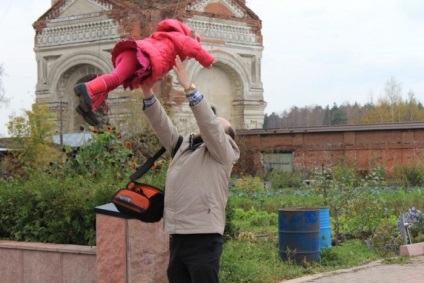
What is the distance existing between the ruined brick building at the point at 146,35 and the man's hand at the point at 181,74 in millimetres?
30915

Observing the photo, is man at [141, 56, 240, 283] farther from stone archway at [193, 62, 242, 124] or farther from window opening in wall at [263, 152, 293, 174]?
stone archway at [193, 62, 242, 124]

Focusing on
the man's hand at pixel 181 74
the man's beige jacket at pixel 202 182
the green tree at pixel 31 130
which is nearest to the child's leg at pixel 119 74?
the man's hand at pixel 181 74

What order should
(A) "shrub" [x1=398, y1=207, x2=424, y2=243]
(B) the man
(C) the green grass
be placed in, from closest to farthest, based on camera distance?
(B) the man → (C) the green grass → (A) "shrub" [x1=398, y1=207, x2=424, y2=243]

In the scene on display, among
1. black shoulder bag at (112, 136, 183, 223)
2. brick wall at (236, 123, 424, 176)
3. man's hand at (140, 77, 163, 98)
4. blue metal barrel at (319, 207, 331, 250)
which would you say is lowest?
blue metal barrel at (319, 207, 331, 250)

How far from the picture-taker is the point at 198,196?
5.65 metres

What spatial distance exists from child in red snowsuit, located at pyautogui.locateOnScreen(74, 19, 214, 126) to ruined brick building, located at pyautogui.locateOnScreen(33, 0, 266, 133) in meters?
30.9

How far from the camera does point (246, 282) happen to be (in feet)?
30.8

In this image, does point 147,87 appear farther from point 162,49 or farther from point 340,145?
point 340,145

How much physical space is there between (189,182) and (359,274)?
5.60 metres

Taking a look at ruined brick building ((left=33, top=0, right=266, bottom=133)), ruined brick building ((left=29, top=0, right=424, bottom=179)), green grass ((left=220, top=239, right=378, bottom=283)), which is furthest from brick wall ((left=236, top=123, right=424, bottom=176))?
green grass ((left=220, top=239, right=378, bottom=283))

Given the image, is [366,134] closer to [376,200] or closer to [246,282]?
[376,200]

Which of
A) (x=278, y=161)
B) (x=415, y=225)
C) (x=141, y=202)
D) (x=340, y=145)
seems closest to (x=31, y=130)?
(x=278, y=161)

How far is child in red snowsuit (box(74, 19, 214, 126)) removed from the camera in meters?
5.48

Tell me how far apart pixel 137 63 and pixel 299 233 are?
5860 millimetres
